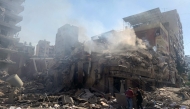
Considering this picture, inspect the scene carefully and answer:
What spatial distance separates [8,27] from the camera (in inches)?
1373

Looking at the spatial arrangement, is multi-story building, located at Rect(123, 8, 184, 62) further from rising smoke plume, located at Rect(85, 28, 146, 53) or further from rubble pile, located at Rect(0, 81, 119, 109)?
rubble pile, located at Rect(0, 81, 119, 109)

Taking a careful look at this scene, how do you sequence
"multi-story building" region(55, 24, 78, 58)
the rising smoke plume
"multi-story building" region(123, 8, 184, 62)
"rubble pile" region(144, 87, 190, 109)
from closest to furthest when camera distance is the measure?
"rubble pile" region(144, 87, 190, 109)
the rising smoke plume
"multi-story building" region(123, 8, 184, 62)
"multi-story building" region(55, 24, 78, 58)

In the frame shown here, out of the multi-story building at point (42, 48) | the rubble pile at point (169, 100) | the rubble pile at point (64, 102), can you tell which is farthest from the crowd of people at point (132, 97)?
the multi-story building at point (42, 48)

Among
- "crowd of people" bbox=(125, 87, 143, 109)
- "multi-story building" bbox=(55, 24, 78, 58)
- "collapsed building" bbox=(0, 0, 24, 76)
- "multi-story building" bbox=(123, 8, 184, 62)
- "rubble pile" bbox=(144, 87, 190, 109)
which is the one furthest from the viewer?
"multi-story building" bbox=(55, 24, 78, 58)

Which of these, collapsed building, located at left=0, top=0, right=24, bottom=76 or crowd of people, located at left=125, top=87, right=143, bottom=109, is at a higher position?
collapsed building, located at left=0, top=0, right=24, bottom=76

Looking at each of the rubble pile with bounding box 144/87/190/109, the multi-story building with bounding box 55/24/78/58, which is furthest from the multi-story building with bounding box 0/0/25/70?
the rubble pile with bounding box 144/87/190/109

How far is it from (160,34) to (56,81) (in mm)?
19674

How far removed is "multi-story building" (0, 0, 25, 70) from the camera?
31.0m

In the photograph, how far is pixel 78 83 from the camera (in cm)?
1574

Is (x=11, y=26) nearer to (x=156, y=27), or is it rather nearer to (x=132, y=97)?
(x=156, y=27)

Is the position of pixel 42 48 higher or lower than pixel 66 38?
lower

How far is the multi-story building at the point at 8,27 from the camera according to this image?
3100 cm

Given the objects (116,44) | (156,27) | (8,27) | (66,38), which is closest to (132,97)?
(116,44)

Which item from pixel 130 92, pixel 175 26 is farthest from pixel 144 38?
pixel 130 92
